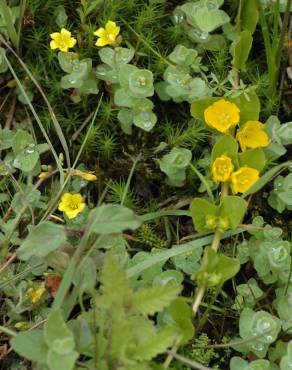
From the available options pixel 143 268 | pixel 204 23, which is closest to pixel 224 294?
pixel 143 268

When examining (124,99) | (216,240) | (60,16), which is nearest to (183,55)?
(124,99)

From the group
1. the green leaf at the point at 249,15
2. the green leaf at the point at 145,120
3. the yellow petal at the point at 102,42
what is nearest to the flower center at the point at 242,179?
the green leaf at the point at 145,120

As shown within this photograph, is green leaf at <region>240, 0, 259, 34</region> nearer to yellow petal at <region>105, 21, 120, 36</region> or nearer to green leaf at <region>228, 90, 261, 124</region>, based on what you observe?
green leaf at <region>228, 90, 261, 124</region>

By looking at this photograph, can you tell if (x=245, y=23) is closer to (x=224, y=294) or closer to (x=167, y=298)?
(x=224, y=294)

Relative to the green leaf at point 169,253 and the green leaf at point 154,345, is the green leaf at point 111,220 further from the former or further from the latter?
the green leaf at point 154,345

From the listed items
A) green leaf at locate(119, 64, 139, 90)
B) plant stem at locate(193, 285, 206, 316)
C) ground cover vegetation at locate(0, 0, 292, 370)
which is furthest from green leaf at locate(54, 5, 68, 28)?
plant stem at locate(193, 285, 206, 316)

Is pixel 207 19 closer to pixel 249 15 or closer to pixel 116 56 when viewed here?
pixel 249 15
